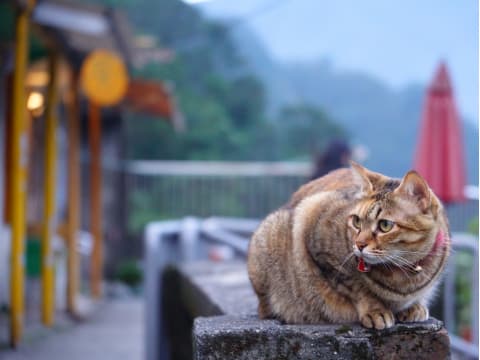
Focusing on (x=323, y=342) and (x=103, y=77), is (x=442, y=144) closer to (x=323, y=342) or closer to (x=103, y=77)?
(x=103, y=77)

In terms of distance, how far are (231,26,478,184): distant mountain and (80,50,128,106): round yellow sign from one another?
4.16 m

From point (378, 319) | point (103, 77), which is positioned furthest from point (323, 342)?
point (103, 77)

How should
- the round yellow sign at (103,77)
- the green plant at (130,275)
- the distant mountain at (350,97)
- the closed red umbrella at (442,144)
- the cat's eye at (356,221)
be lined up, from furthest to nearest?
the distant mountain at (350,97) < the green plant at (130,275) < the round yellow sign at (103,77) < the closed red umbrella at (442,144) < the cat's eye at (356,221)

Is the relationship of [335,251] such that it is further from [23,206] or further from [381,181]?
[23,206]

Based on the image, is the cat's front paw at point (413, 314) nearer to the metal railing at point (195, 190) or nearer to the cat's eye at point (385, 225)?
the cat's eye at point (385, 225)

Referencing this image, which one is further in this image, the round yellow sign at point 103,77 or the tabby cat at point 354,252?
the round yellow sign at point 103,77

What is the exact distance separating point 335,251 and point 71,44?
556 centimetres

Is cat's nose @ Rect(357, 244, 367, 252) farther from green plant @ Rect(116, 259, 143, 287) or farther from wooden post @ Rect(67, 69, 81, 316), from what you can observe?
green plant @ Rect(116, 259, 143, 287)

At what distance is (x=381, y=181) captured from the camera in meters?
1.85

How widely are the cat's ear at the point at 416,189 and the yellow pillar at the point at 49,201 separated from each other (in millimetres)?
5019

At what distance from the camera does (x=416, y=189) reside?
1708 millimetres

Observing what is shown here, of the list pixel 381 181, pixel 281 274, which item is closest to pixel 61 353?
pixel 281 274

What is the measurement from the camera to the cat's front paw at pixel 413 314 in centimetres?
197

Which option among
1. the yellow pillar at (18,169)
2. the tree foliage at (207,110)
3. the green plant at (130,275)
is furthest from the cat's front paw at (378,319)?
the tree foliage at (207,110)
